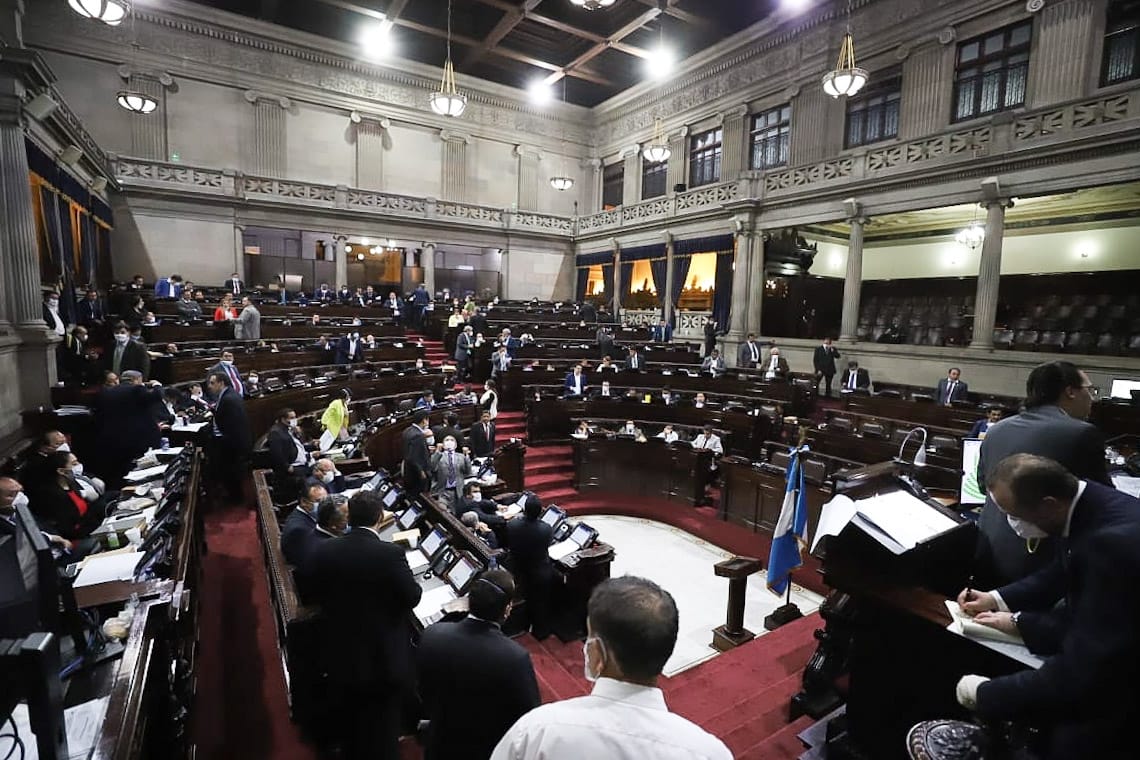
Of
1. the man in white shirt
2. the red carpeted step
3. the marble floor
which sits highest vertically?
the man in white shirt

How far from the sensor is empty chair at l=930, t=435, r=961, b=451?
7.74m

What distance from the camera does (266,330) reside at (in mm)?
12469

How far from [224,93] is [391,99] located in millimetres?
5356

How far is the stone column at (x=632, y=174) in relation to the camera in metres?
21.9

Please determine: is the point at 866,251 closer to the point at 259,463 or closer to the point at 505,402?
the point at 505,402

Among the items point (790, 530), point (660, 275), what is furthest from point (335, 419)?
point (660, 275)

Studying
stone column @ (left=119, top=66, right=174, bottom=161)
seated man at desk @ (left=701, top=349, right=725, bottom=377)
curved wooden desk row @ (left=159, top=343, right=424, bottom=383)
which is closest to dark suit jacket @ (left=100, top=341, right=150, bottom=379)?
curved wooden desk row @ (left=159, top=343, right=424, bottom=383)

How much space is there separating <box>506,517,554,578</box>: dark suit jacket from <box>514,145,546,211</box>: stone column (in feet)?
67.0

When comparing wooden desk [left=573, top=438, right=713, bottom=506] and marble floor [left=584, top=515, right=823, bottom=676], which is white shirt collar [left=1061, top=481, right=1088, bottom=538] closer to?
marble floor [left=584, top=515, right=823, bottom=676]

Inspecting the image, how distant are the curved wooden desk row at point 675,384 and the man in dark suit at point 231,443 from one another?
555 cm

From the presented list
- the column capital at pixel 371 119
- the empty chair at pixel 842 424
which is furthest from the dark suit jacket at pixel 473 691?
the column capital at pixel 371 119

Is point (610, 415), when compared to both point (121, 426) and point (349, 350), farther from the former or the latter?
point (121, 426)

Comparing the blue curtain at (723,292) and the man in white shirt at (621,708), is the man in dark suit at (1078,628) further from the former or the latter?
the blue curtain at (723,292)

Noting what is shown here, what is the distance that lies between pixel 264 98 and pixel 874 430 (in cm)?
2049
